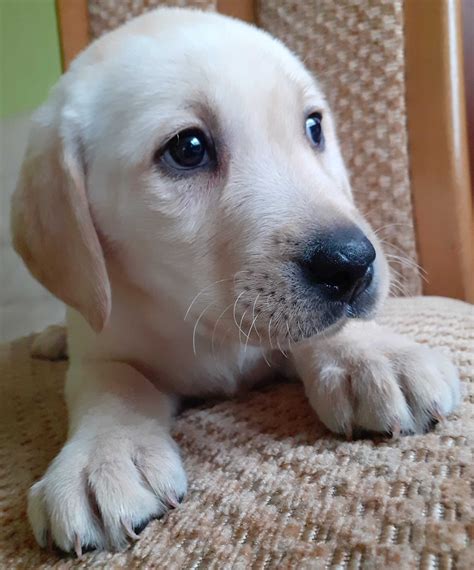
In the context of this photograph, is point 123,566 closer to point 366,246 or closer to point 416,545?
point 416,545

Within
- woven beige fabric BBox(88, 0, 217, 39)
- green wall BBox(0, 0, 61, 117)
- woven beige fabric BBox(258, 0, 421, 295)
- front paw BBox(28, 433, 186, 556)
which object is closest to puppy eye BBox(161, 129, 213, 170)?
front paw BBox(28, 433, 186, 556)

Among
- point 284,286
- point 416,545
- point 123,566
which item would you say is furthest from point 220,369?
point 416,545

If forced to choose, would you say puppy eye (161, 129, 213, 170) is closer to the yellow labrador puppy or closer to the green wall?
the yellow labrador puppy

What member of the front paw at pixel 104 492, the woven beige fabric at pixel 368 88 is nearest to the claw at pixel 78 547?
the front paw at pixel 104 492

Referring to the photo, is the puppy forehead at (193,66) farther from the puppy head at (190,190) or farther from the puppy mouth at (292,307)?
the puppy mouth at (292,307)

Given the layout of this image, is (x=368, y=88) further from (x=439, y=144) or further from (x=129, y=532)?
(x=129, y=532)

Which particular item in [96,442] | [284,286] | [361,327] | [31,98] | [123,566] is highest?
[31,98]

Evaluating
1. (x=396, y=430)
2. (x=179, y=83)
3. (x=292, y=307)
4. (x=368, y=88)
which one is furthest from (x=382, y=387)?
(x=368, y=88)
